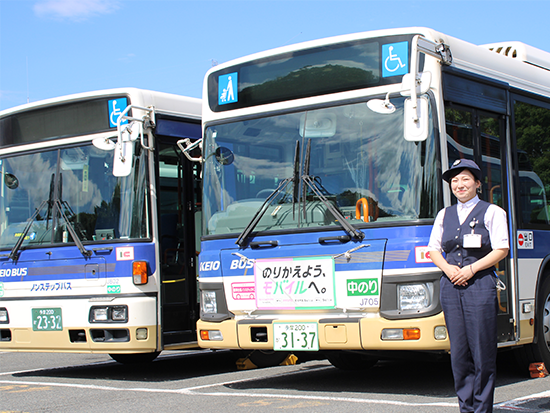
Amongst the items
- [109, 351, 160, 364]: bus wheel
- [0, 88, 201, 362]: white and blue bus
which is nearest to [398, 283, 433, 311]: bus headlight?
[0, 88, 201, 362]: white and blue bus

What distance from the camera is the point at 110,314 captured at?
8.23 metres

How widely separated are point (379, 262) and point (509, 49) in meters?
3.63

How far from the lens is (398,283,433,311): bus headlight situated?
250 inches

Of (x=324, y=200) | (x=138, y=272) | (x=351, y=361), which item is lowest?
(x=351, y=361)

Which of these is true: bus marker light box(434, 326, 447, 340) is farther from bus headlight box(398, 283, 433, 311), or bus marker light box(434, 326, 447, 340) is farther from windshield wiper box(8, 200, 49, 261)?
windshield wiper box(8, 200, 49, 261)

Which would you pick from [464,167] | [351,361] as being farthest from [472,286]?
[351,361]

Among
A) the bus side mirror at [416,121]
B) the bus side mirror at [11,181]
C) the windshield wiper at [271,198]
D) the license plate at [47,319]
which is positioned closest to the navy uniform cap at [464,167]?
the bus side mirror at [416,121]

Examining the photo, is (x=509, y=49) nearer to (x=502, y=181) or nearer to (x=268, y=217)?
(x=502, y=181)

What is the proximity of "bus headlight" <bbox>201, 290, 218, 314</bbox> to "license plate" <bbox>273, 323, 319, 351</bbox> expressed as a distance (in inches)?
31.3

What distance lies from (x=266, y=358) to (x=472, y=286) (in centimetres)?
468

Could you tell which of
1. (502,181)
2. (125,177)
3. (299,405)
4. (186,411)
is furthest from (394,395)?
(125,177)

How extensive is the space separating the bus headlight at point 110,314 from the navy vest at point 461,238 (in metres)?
3.95

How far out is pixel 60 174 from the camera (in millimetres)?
8758

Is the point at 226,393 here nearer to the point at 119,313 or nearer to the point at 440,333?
the point at 119,313
